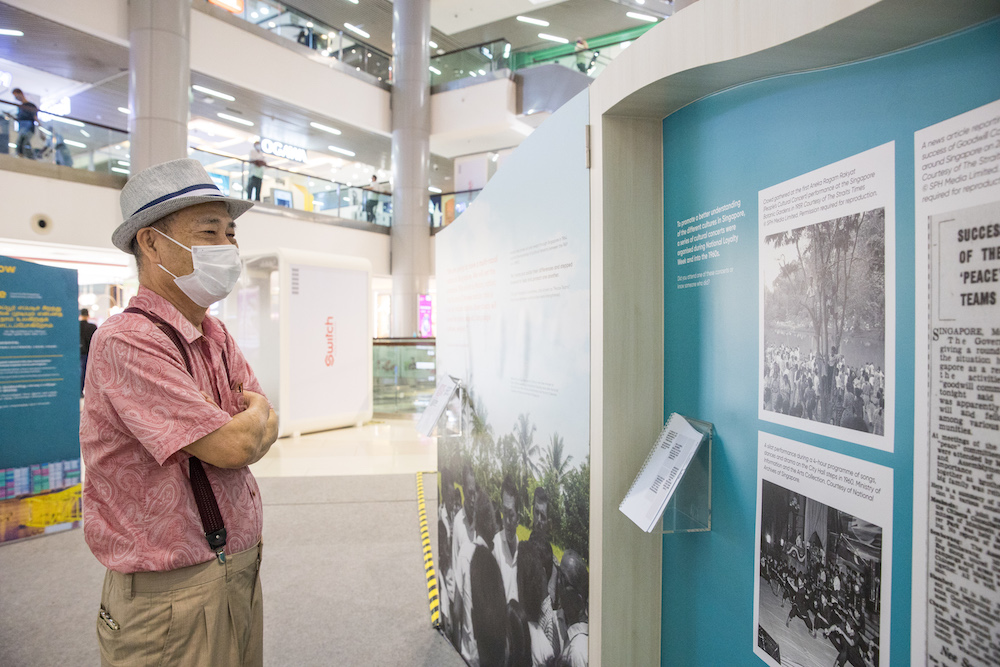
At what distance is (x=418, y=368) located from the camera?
9.79m

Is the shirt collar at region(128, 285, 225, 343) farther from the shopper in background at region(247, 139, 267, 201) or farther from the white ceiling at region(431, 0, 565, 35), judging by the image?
the white ceiling at region(431, 0, 565, 35)

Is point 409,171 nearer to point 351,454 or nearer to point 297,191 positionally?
point 297,191

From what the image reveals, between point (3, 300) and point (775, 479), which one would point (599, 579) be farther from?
point (3, 300)

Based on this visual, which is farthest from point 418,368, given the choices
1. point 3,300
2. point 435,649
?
point 435,649

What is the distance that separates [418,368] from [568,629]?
820cm

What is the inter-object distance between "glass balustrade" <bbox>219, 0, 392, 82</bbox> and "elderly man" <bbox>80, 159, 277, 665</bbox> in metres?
13.1

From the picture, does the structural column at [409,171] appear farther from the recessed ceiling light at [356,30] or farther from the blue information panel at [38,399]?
the blue information panel at [38,399]

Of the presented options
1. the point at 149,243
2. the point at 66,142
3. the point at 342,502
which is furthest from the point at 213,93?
the point at 149,243

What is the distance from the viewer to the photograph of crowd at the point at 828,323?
98cm

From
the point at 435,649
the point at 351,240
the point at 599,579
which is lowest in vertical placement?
the point at 435,649

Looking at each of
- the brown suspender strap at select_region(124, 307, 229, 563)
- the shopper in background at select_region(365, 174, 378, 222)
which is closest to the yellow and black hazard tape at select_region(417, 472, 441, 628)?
the brown suspender strap at select_region(124, 307, 229, 563)

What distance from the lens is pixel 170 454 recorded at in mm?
1344

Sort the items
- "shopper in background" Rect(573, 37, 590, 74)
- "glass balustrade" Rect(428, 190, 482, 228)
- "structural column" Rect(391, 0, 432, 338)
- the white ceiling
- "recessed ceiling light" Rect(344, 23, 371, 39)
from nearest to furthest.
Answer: "shopper in background" Rect(573, 37, 590, 74), "structural column" Rect(391, 0, 432, 338), "glass balustrade" Rect(428, 190, 482, 228), the white ceiling, "recessed ceiling light" Rect(344, 23, 371, 39)

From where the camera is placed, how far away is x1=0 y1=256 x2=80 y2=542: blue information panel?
4.27 meters
